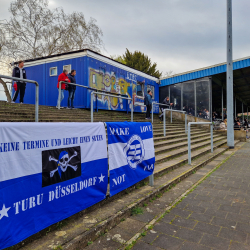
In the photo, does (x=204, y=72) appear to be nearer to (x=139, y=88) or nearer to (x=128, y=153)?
(x=139, y=88)

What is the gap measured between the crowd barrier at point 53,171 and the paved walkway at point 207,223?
93 cm

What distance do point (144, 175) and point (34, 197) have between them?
2299mm

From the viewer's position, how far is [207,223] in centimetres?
294

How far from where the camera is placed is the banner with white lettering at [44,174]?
6.09 feet

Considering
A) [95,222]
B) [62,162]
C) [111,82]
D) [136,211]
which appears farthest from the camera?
[111,82]

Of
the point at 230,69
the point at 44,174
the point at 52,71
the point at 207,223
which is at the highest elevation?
the point at 52,71

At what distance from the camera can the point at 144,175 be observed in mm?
3955

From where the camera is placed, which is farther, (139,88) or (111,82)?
(139,88)

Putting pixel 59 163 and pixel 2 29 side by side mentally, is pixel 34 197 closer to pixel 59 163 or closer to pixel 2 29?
pixel 59 163

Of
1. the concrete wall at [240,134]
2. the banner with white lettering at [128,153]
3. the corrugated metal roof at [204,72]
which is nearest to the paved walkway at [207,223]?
the banner with white lettering at [128,153]

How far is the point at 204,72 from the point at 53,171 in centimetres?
1576

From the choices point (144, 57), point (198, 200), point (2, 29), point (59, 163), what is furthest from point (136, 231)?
point (144, 57)

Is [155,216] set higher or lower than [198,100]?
lower

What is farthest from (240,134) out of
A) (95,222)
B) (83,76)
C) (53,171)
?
(53,171)
